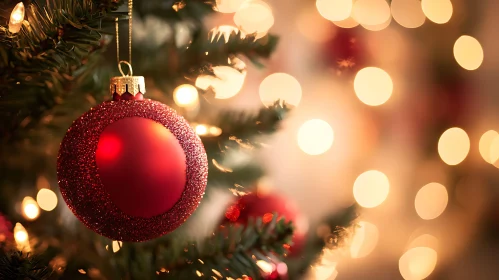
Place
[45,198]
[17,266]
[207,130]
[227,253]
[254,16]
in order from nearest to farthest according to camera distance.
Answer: [17,266] < [227,253] < [207,130] < [45,198] < [254,16]

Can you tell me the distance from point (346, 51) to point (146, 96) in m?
0.80

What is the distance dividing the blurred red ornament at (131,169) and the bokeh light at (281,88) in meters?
0.85

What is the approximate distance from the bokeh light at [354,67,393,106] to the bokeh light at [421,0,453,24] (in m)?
0.19

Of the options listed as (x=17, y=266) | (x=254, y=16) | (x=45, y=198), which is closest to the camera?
(x=17, y=266)

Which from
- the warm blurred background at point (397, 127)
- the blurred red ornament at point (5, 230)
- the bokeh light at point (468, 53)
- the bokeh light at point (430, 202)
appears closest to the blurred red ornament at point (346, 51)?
the warm blurred background at point (397, 127)

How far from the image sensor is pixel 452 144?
1284 millimetres

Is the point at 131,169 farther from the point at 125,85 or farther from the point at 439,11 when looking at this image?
the point at 439,11

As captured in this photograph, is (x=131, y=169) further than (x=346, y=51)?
No

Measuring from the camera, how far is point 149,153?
0.34 meters

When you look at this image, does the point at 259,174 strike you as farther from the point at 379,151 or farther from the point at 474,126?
the point at 474,126

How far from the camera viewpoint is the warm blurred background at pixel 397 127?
123 centimetres

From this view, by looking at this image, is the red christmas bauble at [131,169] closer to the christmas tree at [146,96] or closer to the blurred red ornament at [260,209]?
the christmas tree at [146,96]

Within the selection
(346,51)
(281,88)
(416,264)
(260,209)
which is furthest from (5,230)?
(416,264)

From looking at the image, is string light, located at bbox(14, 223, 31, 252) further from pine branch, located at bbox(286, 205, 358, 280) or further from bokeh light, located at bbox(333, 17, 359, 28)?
bokeh light, located at bbox(333, 17, 359, 28)
